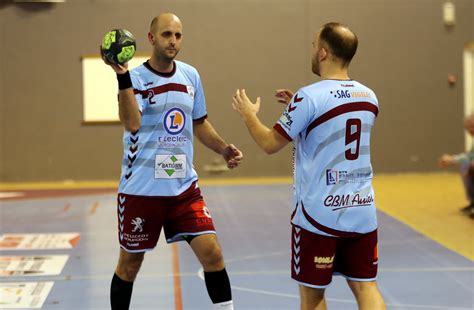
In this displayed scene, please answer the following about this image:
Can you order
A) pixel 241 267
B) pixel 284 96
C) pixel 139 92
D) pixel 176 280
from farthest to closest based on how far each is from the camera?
pixel 241 267 → pixel 176 280 → pixel 139 92 → pixel 284 96

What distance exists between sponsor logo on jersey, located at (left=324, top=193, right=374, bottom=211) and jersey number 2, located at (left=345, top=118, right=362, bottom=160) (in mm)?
179

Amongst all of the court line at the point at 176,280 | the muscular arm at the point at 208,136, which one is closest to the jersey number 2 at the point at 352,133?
the muscular arm at the point at 208,136

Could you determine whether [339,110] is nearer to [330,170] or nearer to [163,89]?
[330,170]

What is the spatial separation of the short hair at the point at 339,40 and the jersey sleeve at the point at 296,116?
249 mm

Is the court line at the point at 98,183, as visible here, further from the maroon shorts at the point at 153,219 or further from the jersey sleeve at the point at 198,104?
the maroon shorts at the point at 153,219

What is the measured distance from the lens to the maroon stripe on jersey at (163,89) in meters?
4.38

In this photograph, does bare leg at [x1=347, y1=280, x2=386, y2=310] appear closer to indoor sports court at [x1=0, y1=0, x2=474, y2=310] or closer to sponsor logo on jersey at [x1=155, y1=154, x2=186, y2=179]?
sponsor logo on jersey at [x1=155, y1=154, x2=186, y2=179]

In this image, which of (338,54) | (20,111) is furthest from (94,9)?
(338,54)

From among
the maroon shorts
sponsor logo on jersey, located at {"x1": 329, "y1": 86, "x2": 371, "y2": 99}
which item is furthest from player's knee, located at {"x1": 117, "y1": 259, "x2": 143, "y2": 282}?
sponsor logo on jersey, located at {"x1": 329, "y1": 86, "x2": 371, "y2": 99}

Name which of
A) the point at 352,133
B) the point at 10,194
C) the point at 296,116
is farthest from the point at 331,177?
the point at 10,194

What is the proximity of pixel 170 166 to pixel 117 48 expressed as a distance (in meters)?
0.76

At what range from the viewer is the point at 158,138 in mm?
4418

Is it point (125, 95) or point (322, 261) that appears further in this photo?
point (125, 95)

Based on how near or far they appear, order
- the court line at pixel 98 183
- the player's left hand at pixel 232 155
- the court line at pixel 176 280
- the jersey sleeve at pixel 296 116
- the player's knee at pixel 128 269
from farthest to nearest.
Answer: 1. the court line at pixel 98 183
2. the court line at pixel 176 280
3. the player's left hand at pixel 232 155
4. the player's knee at pixel 128 269
5. the jersey sleeve at pixel 296 116
